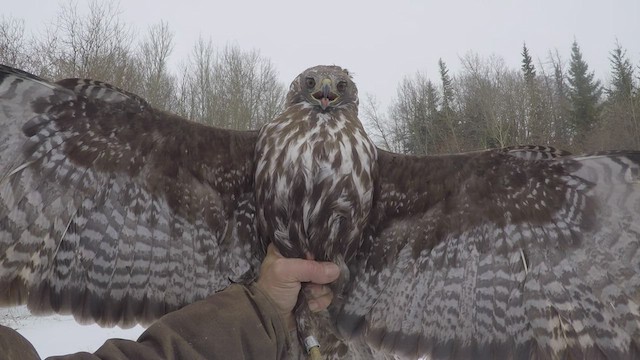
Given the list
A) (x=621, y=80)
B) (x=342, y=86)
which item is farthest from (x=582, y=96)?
(x=342, y=86)

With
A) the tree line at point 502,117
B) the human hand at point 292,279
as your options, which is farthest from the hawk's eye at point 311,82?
the tree line at point 502,117

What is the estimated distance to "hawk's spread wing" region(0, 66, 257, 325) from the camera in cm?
310

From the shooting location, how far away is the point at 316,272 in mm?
3479

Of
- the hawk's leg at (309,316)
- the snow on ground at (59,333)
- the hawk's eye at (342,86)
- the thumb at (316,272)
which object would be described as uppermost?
the hawk's eye at (342,86)

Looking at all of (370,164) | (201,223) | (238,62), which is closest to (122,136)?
(201,223)

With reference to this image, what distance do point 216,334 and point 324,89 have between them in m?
2.14

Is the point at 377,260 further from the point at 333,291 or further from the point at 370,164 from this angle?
the point at 370,164

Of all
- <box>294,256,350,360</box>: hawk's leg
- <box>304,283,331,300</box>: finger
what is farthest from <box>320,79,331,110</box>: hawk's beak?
<box>304,283,331,300</box>: finger

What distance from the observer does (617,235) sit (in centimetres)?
321

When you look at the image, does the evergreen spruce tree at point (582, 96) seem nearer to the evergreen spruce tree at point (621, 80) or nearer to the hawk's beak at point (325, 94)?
the evergreen spruce tree at point (621, 80)

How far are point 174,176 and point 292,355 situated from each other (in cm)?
156

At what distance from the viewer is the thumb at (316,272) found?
3433 mm

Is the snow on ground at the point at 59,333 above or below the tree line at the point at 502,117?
below

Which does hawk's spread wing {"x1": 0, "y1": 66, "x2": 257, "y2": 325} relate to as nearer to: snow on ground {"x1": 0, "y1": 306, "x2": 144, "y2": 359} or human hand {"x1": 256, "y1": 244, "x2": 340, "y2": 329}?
human hand {"x1": 256, "y1": 244, "x2": 340, "y2": 329}
